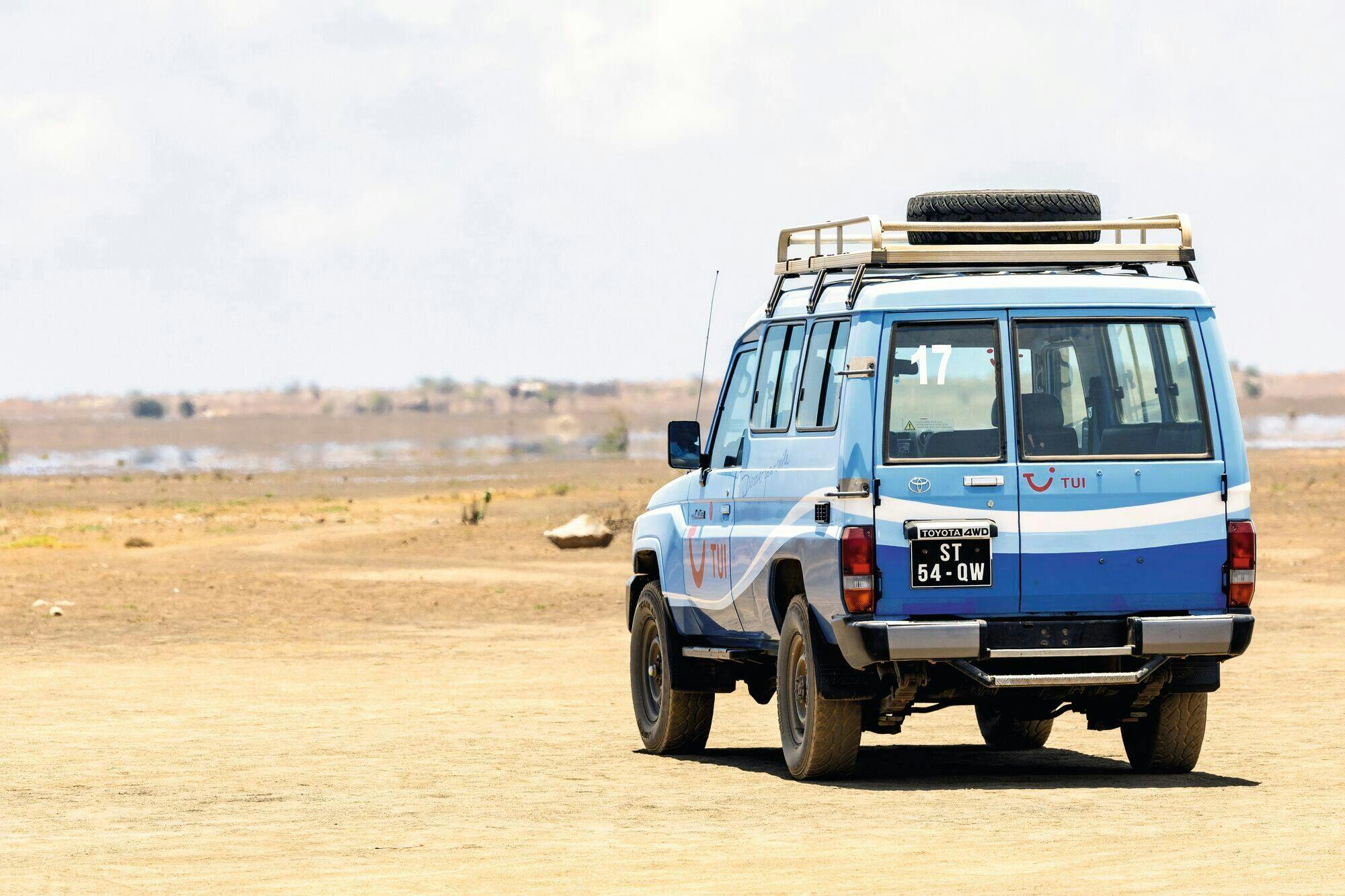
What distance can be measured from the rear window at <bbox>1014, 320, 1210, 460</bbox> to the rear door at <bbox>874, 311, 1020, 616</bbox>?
0.62ft

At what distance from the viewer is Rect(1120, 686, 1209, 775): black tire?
1299 cm

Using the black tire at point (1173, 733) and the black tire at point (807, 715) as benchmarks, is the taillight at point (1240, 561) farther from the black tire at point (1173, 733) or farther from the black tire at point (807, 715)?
the black tire at point (807, 715)

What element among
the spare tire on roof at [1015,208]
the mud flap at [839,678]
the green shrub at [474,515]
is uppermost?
the spare tire on roof at [1015,208]

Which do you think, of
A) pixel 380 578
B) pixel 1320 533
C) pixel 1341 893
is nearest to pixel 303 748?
pixel 1341 893

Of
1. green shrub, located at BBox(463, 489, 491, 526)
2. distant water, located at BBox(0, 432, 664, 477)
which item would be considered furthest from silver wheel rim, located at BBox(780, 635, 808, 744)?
distant water, located at BBox(0, 432, 664, 477)

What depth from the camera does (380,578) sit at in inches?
1364

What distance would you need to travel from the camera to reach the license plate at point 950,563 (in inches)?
470

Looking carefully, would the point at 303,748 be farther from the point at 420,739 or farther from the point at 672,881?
the point at 672,881

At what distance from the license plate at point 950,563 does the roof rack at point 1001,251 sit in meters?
1.39

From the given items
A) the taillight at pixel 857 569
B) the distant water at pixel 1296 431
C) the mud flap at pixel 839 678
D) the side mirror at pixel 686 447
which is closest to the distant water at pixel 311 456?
the distant water at pixel 1296 431

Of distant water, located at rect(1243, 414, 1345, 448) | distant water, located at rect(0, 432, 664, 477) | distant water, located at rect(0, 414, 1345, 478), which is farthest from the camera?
distant water, located at rect(1243, 414, 1345, 448)

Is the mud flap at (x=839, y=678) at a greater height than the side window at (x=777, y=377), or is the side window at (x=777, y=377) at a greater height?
the side window at (x=777, y=377)

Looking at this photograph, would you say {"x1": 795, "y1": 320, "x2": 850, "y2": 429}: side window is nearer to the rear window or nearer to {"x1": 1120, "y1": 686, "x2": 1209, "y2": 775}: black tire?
the rear window

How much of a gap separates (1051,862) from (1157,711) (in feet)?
11.2
